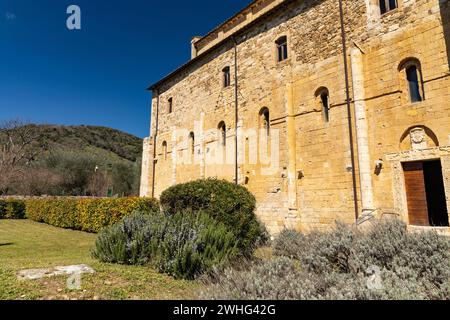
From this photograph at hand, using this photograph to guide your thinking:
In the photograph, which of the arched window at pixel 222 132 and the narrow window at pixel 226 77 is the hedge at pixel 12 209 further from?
the narrow window at pixel 226 77

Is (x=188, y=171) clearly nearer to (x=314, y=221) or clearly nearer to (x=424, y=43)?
(x=314, y=221)

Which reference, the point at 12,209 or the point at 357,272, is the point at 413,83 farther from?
the point at 12,209

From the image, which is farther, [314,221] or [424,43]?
[314,221]

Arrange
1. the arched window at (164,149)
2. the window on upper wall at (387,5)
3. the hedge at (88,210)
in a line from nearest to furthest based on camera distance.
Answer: the window on upper wall at (387,5)
the hedge at (88,210)
the arched window at (164,149)

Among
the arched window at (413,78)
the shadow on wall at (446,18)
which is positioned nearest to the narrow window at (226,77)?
the arched window at (413,78)

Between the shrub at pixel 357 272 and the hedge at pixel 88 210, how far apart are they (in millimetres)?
6881

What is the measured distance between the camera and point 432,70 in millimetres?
8914

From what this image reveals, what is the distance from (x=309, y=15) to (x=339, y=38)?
6.99ft

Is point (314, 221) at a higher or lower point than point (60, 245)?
higher

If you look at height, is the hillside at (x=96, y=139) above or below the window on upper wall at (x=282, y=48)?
above

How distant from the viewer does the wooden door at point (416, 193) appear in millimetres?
8945

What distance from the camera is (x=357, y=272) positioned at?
5.43 metres

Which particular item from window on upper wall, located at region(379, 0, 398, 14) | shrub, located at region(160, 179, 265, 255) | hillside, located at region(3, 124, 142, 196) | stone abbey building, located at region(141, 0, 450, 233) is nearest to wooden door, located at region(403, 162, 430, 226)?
stone abbey building, located at region(141, 0, 450, 233)
